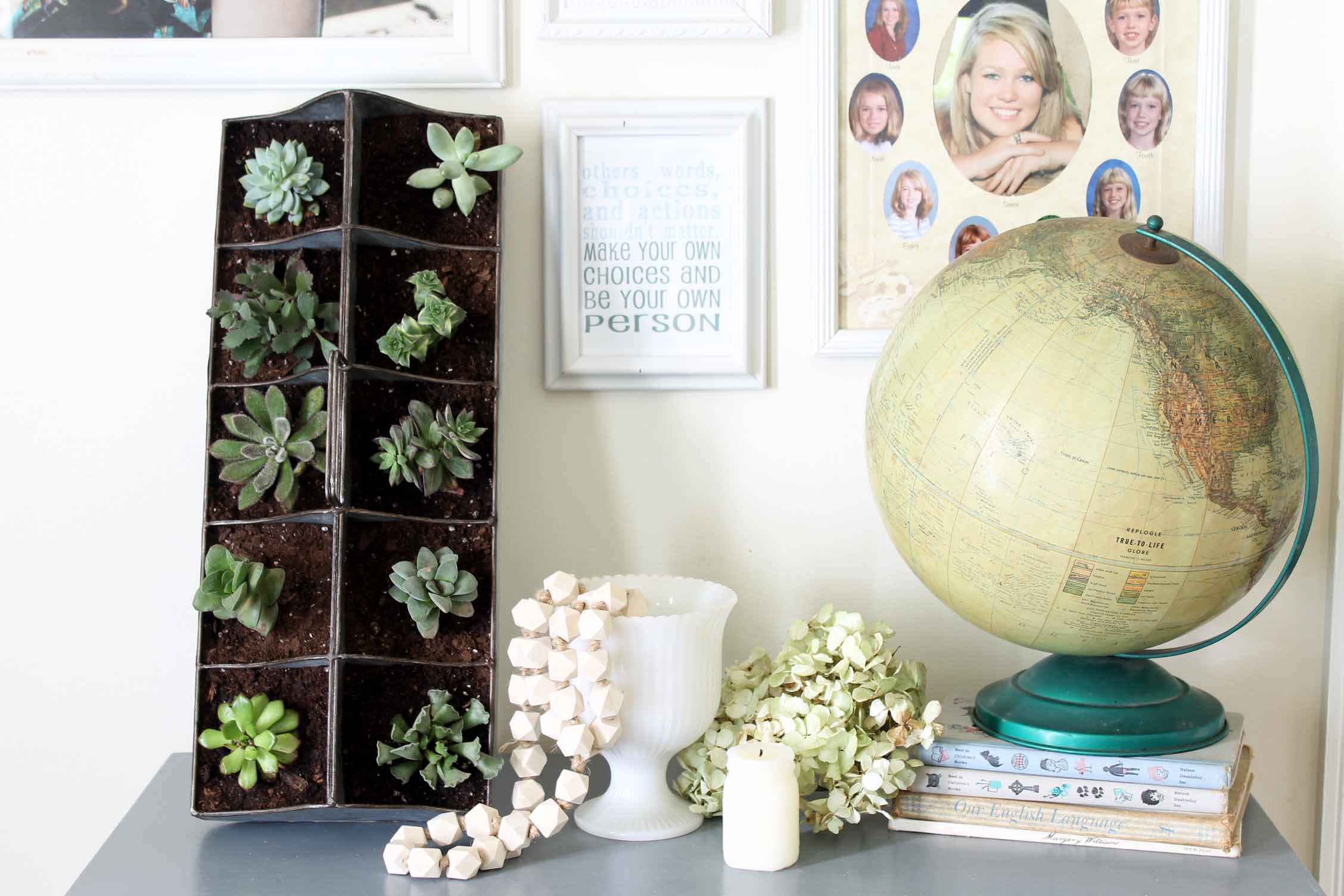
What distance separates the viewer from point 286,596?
1.18m

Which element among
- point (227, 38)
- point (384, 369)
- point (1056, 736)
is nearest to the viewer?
point (1056, 736)

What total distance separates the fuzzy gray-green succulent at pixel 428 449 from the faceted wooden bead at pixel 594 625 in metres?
0.25

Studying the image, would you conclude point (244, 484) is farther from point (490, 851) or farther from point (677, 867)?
point (677, 867)

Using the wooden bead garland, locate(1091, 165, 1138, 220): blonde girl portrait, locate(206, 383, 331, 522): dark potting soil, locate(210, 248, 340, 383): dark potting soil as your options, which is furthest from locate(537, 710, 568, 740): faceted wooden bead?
locate(1091, 165, 1138, 220): blonde girl portrait

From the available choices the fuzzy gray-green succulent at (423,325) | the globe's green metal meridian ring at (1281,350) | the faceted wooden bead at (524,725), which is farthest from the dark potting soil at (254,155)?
the globe's green metal meridian ring at (1281,350)

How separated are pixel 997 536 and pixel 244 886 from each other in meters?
0.75

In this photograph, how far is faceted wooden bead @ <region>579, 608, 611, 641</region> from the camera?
102 centimetres

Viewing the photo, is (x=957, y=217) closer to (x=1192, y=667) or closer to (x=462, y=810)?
(x=1192, y=667)

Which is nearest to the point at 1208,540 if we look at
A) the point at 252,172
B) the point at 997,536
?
the point at 997,536

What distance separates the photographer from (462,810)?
1117mm

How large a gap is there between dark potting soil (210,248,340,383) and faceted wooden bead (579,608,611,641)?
43cm

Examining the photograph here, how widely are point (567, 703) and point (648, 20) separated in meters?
0.79

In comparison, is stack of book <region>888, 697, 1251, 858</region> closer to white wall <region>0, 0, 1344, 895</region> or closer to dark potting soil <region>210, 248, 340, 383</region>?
white wall <region>0, 0, 1344, 895</region>

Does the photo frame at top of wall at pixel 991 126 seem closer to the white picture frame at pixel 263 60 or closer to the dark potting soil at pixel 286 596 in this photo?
the white picture frame at pixel 263 60
